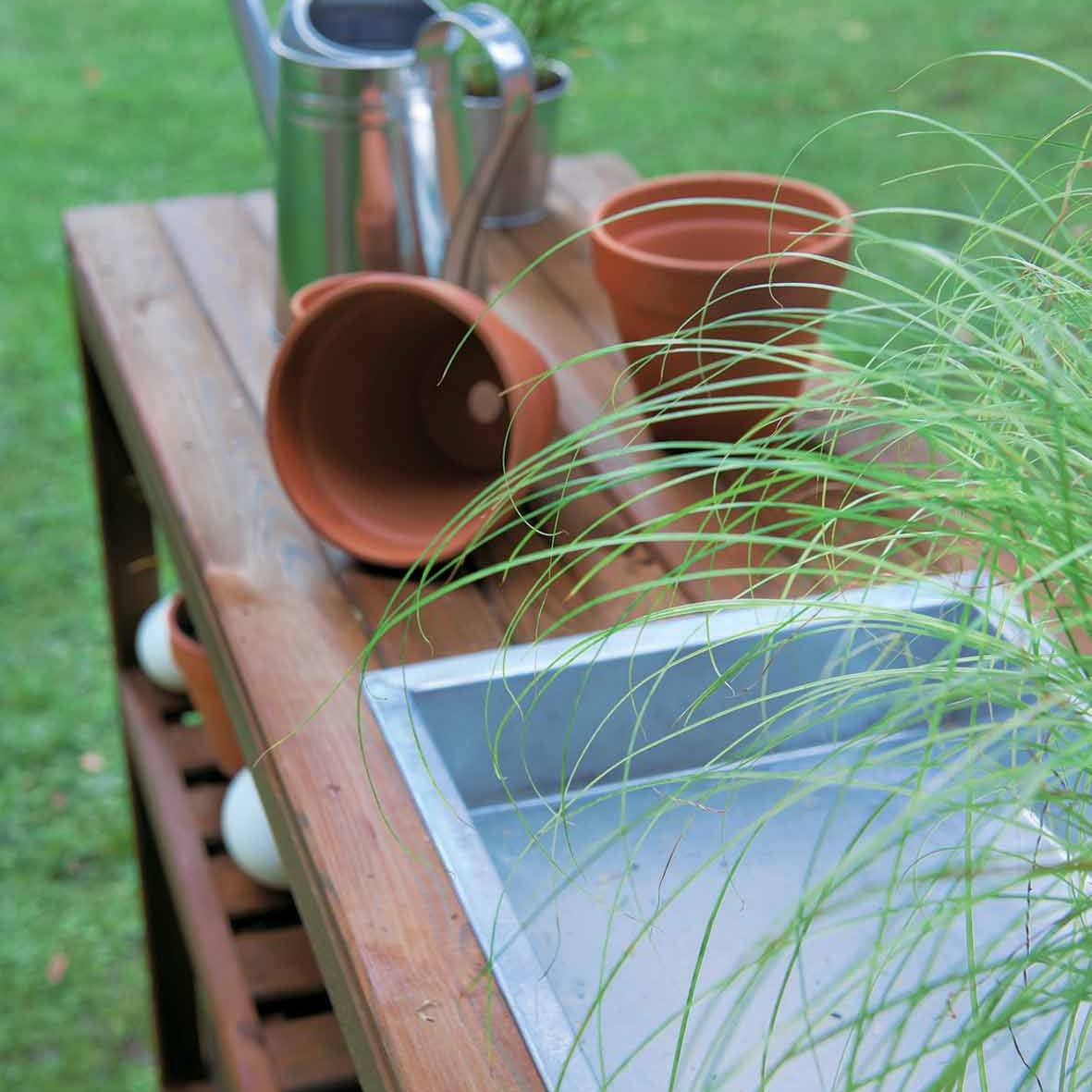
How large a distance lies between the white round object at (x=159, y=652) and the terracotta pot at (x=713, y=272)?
580 millimetres

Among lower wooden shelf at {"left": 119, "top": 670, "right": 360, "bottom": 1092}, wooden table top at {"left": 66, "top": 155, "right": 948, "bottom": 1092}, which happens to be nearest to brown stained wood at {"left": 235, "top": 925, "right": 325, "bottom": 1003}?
lower wooden shelf at {"left": 119, "top": 670, "right": 360, "bottom": 1092}

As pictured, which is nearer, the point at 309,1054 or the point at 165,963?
the point at 309,1054

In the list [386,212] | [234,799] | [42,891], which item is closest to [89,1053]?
[42,891]

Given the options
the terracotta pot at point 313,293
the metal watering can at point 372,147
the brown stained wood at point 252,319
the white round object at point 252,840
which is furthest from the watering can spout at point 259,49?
the white round object at point 252,840

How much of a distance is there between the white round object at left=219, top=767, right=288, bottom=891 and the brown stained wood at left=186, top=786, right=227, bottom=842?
0.06 meters

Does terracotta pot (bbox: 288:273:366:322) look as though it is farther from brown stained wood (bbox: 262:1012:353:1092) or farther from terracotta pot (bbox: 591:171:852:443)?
brown stained wood (bbox: 262:1012:353:1092)

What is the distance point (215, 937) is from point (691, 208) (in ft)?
2.15

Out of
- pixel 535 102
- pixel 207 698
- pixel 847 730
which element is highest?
pixel 535 102

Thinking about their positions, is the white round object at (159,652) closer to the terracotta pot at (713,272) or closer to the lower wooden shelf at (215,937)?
the lower wooden shelf at (215,937)

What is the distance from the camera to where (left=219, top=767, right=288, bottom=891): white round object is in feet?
3.88

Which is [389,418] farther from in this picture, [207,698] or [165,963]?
[165,963]

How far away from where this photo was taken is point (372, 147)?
3.75 ft

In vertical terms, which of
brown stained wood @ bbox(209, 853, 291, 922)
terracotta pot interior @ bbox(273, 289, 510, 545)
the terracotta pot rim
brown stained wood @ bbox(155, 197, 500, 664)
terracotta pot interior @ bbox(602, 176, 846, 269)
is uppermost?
the terracotta pot rim

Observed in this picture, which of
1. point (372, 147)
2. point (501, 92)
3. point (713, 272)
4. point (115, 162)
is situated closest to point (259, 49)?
point (372, 147)
